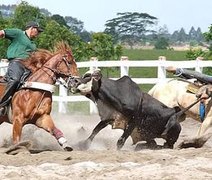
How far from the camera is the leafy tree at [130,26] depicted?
86.2 metres

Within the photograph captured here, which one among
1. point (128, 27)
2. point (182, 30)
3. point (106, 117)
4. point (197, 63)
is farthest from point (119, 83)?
point (182, 30)

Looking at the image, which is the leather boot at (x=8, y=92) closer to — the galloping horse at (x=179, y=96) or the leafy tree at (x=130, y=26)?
the galloping horse at (x=179, y=96)

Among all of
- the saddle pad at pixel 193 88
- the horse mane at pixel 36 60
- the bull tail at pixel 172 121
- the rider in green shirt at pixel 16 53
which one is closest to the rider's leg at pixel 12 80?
the rider in green shirt at pixel 16 53

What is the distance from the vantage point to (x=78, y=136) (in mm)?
12164

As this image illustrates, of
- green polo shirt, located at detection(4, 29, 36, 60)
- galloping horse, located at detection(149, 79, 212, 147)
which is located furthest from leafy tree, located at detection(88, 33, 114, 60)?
green polo shirt, located at detection(4, 29, 36, 60)

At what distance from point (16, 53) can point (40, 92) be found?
2.62 feet

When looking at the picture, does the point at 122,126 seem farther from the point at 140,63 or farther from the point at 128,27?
the point at 128,27

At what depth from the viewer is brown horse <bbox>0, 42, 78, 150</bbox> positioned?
32.1 ft

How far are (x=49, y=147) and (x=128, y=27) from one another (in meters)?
84.7

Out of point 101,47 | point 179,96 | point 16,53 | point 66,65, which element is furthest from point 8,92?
point 101,47

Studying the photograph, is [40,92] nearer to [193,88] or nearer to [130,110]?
[130,110]

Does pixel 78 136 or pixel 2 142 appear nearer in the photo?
pixel 2 142

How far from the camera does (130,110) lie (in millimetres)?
10695

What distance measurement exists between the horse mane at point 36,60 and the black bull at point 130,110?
673mm
